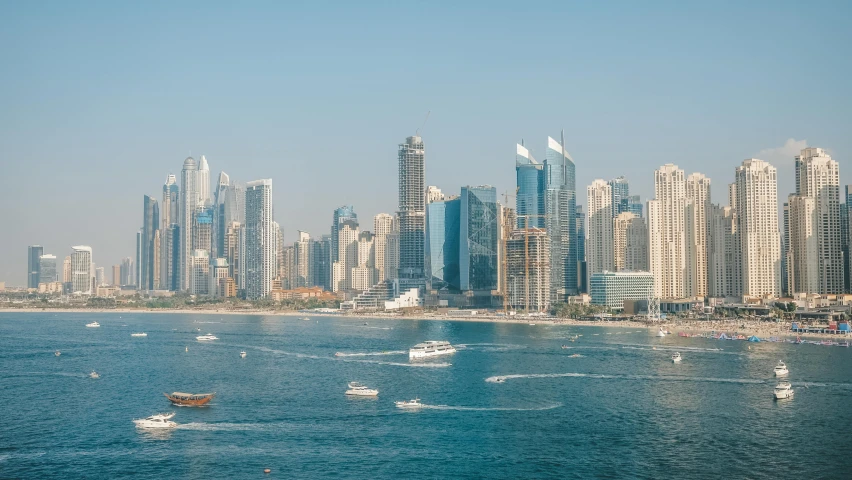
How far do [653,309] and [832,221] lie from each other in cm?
2802

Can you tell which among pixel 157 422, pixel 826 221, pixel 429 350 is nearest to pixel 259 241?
pixel 826 221

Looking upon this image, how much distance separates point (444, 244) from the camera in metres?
148

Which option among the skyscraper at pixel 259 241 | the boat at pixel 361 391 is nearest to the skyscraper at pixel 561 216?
the skyscraper at pixel 259 241

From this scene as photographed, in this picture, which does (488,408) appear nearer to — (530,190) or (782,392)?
(782,392)

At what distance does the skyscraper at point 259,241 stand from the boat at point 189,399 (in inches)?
5777

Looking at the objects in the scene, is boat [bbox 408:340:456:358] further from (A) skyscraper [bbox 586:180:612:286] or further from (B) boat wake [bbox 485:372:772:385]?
(A) skyscraper [bbox 586:180:612:286]

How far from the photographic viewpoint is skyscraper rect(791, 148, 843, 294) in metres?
110

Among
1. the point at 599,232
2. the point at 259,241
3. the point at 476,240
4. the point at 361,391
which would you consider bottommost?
the point at 361,391

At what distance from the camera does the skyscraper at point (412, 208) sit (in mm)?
160375

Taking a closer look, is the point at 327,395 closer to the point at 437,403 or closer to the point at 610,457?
the point at 437,403

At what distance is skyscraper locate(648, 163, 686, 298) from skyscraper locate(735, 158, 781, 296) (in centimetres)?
1072

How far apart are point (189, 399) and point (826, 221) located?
9630 centimetres

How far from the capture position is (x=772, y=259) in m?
113

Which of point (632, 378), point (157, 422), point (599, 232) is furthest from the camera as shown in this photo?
point (599, 232)
